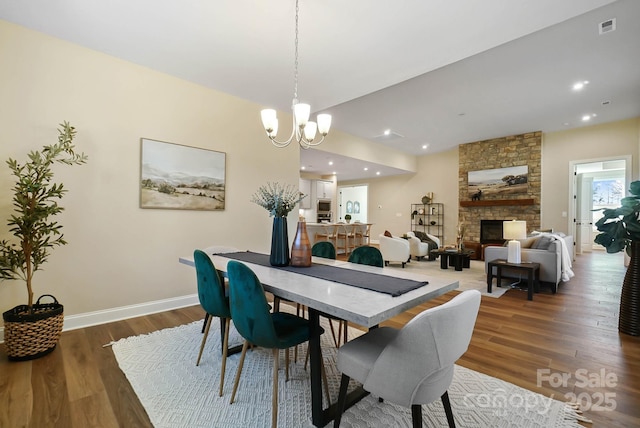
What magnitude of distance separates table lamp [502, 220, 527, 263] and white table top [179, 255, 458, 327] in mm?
3168

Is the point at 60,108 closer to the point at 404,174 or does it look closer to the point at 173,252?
the point at 173,252

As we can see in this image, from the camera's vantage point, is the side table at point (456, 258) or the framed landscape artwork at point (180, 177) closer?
the framed landscape artwork at point (180, 177)

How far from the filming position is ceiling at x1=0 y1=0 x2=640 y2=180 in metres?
2.34

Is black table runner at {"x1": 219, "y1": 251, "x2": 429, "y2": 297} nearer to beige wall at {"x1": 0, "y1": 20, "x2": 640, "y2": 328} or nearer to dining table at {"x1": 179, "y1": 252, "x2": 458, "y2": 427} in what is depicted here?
dining table at {"x1": 179, "y1": 252, "x2": 458, "y2": 427}

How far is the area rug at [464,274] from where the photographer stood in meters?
4.43

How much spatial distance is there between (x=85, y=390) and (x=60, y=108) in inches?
101

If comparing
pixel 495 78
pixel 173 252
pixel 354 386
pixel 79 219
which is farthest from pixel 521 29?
pixel 79 219

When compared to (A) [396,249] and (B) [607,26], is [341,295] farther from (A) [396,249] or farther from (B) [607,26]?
(A) [396,249]

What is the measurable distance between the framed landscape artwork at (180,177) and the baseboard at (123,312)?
114 cm

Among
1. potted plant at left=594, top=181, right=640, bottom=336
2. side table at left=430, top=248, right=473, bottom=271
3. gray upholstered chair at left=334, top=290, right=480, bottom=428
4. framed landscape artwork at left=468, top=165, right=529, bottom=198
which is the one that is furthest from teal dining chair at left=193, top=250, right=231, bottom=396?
framed landscape artwork at left=468, top=165, right=529, bottom=198

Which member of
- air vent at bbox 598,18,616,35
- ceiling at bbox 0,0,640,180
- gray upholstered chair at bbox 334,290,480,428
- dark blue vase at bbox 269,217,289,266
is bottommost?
gray upholstered chair at bbox 334,290,480,428

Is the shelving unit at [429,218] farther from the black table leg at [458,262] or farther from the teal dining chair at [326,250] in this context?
the teal dining chair at [326,250]

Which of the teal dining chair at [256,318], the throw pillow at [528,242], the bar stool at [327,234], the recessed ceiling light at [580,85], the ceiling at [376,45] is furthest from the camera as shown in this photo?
the bar stool at [327,234]

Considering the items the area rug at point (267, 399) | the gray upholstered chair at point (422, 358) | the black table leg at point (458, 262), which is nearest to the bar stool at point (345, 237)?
the black table leg at point (458, 262)
